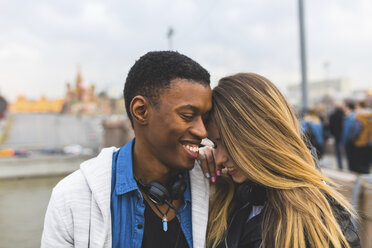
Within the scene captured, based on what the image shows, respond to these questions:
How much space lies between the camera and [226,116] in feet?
6.92

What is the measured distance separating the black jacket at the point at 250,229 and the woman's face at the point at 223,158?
0.19m

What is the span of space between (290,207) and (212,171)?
575 mm

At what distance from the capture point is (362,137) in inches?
303

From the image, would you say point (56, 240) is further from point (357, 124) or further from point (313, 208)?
point (357, 124)

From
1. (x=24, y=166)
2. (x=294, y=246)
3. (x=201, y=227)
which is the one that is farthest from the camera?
(x=24, y=166)

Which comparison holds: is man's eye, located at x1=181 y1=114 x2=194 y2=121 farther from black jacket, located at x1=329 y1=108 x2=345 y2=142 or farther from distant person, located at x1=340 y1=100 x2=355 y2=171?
black jacket, located at x1=329 y1=108 x2=345 y2=142

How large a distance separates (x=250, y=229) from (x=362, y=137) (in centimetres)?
677

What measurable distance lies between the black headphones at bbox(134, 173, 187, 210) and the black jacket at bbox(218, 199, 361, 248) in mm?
381

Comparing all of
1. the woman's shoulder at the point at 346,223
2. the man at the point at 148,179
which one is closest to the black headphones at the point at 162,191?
the man at the point at 148,179

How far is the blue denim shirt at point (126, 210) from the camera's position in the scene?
73.9 inches

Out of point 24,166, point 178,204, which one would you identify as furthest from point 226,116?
point 24,166

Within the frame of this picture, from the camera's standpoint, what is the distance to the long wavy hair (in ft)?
6.00

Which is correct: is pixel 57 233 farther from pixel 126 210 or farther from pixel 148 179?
pixel 148 179

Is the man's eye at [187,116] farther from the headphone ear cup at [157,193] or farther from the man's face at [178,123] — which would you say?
the headphone ear cup at [157,193]
